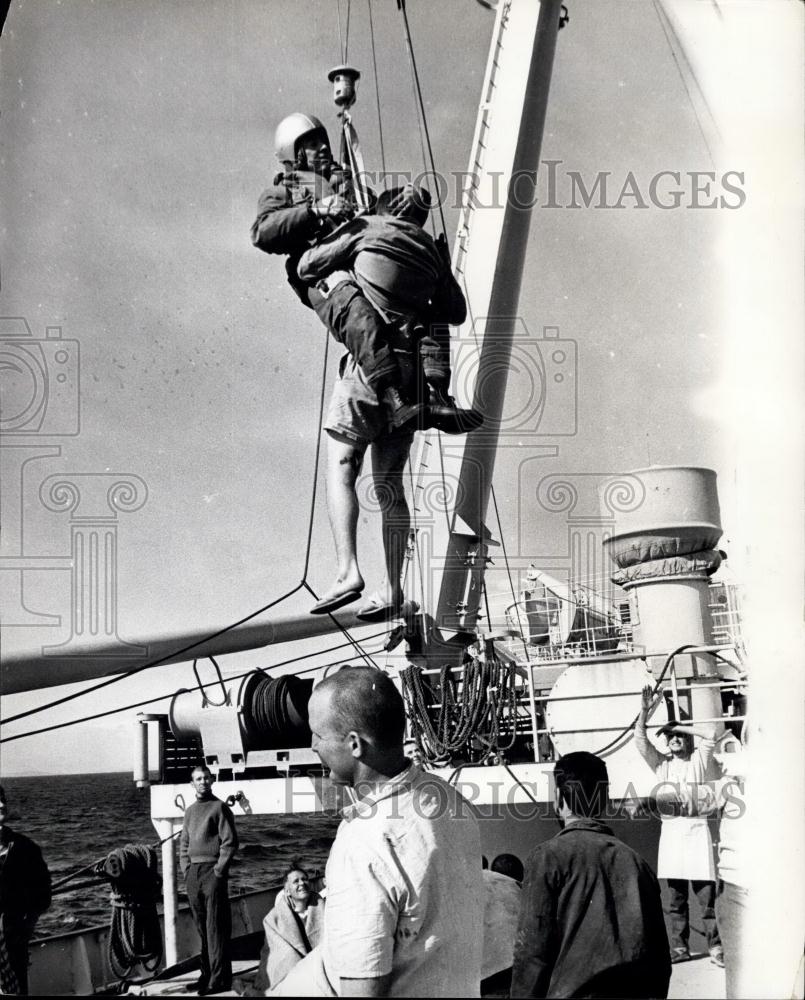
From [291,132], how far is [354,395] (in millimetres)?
647

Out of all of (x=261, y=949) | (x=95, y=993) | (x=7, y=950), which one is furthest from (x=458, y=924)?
(x=7, y=950)

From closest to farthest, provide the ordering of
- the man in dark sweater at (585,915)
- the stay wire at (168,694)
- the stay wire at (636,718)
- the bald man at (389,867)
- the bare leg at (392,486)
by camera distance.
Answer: the bald man at (389,867), the man in dark sweater at (585,915), the stay wire at (636,718), the stay wire at (168,694), the bare leg at (392,486)

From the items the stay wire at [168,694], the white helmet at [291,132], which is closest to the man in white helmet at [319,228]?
the white helmet at [291,132]

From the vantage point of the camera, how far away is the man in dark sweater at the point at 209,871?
2.31 meters

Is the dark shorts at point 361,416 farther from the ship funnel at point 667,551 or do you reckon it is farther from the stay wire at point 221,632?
the ship funnel at point 667,551

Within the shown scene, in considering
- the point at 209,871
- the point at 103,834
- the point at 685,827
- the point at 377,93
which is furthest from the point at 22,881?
the point at 377,93

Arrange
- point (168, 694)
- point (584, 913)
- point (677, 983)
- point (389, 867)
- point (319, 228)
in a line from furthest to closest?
point (319, 228)
point (168, 694)
point (677, 983)
point (584, 913)
point (389, 867)

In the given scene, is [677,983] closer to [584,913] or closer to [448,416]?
[584,913]

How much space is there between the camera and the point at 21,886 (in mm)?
2375

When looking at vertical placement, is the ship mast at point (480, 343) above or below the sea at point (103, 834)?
above

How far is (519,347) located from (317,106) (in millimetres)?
760

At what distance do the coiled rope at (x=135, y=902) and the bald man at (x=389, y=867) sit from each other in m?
0.96

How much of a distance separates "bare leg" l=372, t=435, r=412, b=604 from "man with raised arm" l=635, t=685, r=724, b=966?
2.23 feet

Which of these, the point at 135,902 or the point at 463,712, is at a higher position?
the point at 463,712
